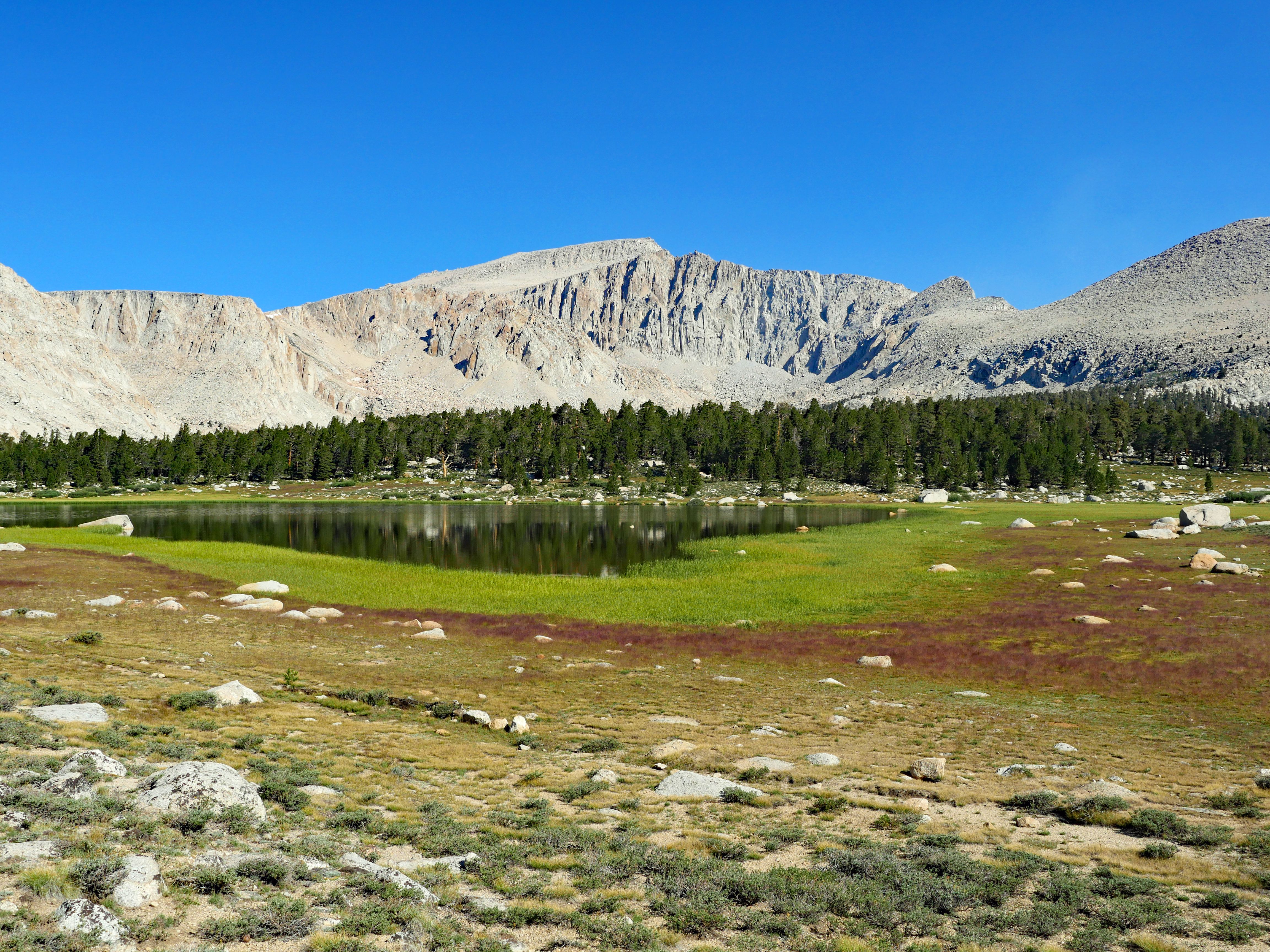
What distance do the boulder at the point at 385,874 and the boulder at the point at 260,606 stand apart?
29373 millimetres

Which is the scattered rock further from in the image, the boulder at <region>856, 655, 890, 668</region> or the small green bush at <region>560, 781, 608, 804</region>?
the boulder at <region>856, 655, 890, 668</region>

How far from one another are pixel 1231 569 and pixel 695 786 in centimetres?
4791

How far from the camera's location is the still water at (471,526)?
66.9 metres

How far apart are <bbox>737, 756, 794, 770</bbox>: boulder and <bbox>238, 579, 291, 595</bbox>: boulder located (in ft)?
110

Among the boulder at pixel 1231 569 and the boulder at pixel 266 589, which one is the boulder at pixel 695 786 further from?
the boulder at pixel 1231 569

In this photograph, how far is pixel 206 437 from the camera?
200m

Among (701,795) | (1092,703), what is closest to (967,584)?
(1092,703)

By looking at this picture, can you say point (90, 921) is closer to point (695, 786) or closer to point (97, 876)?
point (97, 876)

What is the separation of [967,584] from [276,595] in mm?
43652

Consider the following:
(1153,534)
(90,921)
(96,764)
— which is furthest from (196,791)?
(1153,534)

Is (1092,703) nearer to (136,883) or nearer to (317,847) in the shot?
(317,847)

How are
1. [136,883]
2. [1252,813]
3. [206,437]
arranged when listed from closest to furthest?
[136,883] → [1252,813] → [206,437]

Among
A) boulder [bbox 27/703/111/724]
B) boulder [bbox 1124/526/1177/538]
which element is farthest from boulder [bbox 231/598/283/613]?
boulder [bbox 1124/526/1177/538]

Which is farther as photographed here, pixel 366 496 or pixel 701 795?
pixel 366 496
